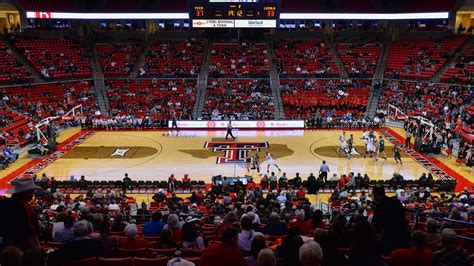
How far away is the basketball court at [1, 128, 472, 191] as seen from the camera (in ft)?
80.4

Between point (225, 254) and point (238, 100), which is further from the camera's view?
point (238, 100)

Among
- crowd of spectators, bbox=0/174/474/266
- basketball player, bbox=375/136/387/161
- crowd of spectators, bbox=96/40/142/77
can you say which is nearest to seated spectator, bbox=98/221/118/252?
crowd of spectators, bbox=0/174/474/266

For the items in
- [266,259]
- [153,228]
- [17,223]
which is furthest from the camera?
[153,228]

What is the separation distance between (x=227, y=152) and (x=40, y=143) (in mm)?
12314

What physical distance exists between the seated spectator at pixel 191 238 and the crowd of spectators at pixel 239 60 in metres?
37.2

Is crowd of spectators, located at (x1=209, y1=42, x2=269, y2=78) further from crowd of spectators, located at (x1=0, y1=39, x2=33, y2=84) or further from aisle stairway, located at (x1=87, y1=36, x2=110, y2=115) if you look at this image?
crowd of spectators, located at (x1=0, y1=39, x2=33, y2=84)

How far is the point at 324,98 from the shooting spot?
1575 inches

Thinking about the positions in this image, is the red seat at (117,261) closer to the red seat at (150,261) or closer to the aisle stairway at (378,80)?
the red seat at (150,261)

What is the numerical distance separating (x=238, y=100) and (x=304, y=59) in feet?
34.9

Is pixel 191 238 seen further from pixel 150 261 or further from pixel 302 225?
pixel 302 225

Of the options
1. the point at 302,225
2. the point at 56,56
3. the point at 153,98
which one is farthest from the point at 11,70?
the point at 302,225

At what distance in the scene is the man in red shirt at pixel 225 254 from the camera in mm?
6008

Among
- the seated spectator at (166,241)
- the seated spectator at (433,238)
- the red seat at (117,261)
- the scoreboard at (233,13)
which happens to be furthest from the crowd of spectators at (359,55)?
the red seat at (117,261)

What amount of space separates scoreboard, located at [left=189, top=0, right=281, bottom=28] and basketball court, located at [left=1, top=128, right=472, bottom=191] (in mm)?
9124
